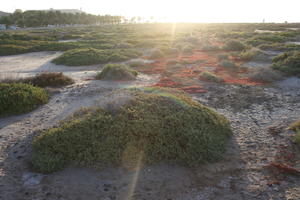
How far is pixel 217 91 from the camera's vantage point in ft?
40.0

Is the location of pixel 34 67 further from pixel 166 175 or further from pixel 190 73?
pixel 166 175

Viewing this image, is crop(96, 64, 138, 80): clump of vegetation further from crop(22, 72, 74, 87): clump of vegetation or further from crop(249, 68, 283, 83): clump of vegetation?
crop(249, 68, 283, 83): clump of vegetation

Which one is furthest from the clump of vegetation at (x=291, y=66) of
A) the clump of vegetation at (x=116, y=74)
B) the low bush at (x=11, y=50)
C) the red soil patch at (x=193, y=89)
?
the low bush at (x=11, y=50)

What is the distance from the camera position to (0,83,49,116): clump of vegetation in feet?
28.9

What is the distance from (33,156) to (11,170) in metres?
0.54

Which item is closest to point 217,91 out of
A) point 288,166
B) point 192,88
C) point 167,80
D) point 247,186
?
point 192,88

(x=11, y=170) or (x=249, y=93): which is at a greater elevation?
(x=249, y=93)

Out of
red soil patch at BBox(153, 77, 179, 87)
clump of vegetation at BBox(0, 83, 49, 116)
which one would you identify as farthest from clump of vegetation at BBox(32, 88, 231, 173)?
red soil patch at BBox(153, 77, 179, 87)

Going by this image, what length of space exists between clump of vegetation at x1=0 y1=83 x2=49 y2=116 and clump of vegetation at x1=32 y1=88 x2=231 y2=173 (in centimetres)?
314

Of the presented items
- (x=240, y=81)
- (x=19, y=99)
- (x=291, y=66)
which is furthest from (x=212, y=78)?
(x=19, y=99)

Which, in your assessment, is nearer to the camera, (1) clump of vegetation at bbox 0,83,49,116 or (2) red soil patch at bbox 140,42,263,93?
(1) clump of vegetation at bbox 0,83,49,116

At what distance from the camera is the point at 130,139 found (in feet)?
20.1

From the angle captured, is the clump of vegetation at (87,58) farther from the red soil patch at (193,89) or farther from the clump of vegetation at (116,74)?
the red soil patch at (193,89)

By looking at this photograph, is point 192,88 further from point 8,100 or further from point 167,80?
point 8,100
